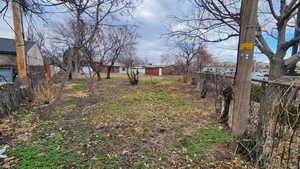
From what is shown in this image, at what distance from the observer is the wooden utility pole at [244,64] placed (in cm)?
228

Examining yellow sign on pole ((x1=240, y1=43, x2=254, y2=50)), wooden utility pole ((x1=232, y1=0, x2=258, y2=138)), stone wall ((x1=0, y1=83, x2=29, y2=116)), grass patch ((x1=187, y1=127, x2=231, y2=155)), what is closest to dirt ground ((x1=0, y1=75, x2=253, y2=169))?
grass patch ((x1=187, y1=127, x2=231, y2=155))

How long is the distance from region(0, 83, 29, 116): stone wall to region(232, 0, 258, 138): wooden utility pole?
6.25 metres

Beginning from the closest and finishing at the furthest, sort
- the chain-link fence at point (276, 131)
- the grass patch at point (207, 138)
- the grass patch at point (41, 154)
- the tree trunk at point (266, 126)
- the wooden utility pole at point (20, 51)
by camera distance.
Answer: the chain-link fence at point (276, 131)
the tree trunk at point (266, 126)
the grass patch at point (41, 154)
the grass patch at point (207, 138)
the wooden utility pole at point (20, 51)

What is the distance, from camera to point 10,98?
4.87m

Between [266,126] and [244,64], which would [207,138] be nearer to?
[266,126]

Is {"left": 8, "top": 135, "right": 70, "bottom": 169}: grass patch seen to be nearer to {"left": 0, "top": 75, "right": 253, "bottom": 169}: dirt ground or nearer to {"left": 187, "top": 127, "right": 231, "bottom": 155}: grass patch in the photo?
{"left": 0, "top": 75, "right": 253, "bottom": 169}: dirt ground

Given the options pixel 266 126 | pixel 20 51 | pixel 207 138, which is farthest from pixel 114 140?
pixel 20 51

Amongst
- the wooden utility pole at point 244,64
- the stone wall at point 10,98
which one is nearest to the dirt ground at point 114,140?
the stone wall at point 10,98

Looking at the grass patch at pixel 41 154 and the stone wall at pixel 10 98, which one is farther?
the stone wall at pixel 10 98

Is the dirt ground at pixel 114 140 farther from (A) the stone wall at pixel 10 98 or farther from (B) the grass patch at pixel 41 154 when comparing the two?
(A) the stone wall at pixel 10 98

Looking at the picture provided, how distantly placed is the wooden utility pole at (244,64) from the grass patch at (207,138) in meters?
0.58

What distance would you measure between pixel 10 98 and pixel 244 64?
681cm

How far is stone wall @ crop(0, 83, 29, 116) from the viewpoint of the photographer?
4.43m

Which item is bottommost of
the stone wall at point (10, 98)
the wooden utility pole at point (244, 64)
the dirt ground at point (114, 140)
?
the dirt ground at point (114, 140)
